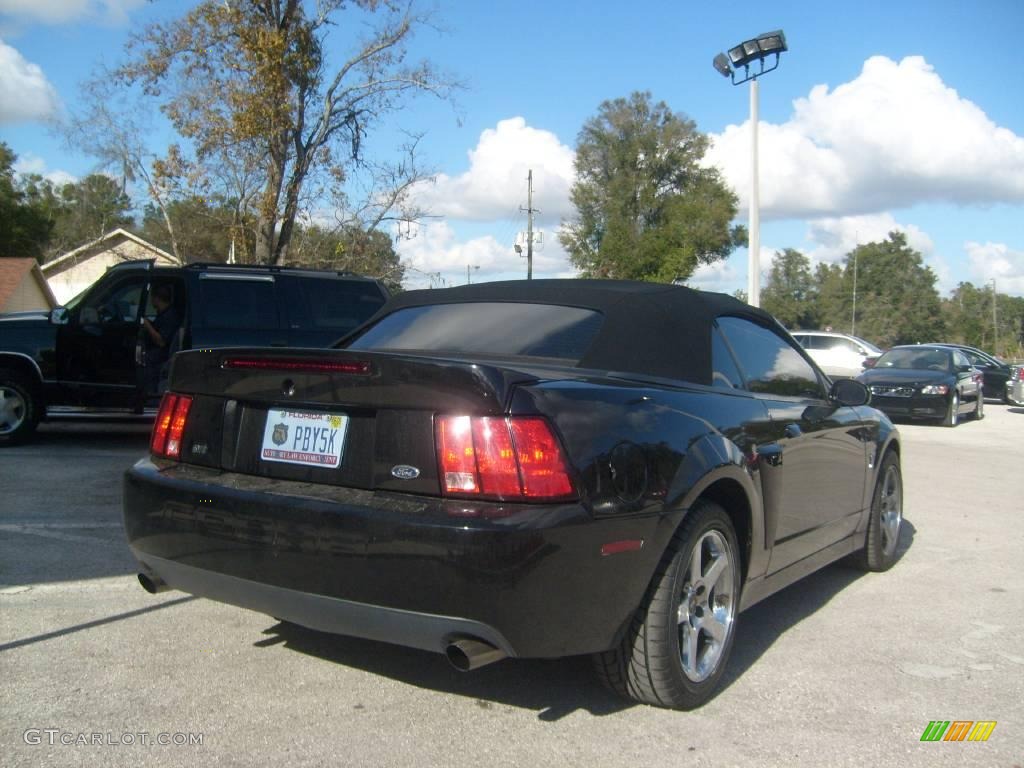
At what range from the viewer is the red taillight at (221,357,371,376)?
3275 mm

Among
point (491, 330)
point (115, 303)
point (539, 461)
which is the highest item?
point (115, 303)

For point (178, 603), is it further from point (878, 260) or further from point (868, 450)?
point (878, 260)

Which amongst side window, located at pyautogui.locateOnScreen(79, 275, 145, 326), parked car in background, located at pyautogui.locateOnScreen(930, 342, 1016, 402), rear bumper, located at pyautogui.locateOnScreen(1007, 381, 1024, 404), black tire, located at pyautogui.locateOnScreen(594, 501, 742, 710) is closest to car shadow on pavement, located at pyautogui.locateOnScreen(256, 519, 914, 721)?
black tire, located at pyautogui.locateOnScreen(594, 501, 742, 710)

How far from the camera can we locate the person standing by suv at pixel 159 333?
9.97 meters

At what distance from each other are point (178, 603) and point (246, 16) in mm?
18002

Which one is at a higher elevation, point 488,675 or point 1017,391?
point 1017,391

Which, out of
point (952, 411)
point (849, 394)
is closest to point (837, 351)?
point (952, 411)

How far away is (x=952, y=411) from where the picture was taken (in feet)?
56.9

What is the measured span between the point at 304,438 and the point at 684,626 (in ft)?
5.07

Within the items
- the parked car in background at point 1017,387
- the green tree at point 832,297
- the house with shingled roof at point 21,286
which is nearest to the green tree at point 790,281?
the green tree at point 832,297

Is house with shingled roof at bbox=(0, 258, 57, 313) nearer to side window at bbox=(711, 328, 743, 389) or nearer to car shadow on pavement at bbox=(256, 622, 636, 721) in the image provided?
car shadow on pavement at bbox=(256, 622, 636, 721)

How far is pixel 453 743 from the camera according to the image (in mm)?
3193

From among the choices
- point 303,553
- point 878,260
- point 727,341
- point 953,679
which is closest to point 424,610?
point 303,553

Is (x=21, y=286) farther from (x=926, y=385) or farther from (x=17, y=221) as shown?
(x=926, y=385)
